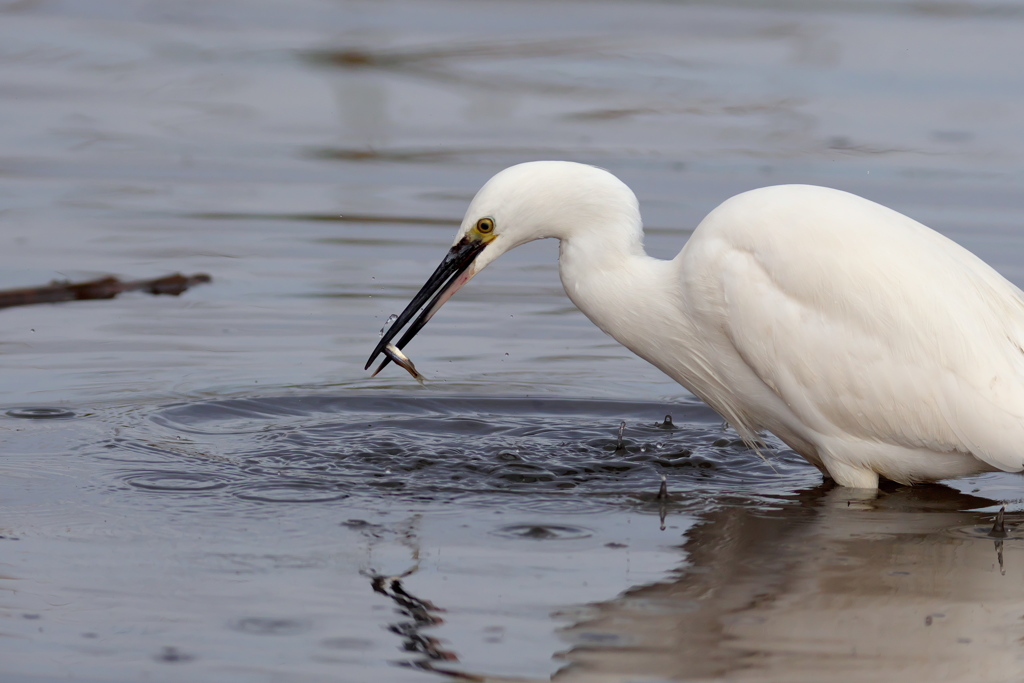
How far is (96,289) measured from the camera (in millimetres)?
8461

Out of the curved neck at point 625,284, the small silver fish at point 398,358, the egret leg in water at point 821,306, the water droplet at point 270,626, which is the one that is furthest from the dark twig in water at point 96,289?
the water droplet at point 270,626

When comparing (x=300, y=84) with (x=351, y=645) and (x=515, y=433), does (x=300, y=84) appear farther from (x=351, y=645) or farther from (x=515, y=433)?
(x=351, y=645)

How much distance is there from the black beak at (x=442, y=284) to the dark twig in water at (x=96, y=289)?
288 centimetres

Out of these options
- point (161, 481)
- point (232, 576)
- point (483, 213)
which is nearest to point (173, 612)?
point (232, 576)

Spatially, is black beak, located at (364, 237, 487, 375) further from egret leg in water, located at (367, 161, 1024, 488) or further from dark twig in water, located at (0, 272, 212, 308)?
dark twig in water, located at (0, 272, 212, 308)

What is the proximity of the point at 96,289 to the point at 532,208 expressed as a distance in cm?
372

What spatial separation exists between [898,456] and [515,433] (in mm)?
1634

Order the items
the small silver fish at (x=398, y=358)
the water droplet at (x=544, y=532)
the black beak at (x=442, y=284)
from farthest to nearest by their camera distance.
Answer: the small silver fish at (x=398, y=358) → the black beak at (x=442, y=284) → the water droplet at (x=544, y=532)

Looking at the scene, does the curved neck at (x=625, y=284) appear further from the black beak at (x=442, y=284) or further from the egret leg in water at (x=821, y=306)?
the black beak at (x=442, y=284)

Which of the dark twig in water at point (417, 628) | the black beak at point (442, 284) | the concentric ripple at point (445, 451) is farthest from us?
the black beak at point (442, 284)

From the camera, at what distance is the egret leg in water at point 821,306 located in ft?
18.0

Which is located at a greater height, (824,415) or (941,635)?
(824,415)

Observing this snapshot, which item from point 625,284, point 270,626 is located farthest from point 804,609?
point 625,284

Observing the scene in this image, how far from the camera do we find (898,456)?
5.70 metres
